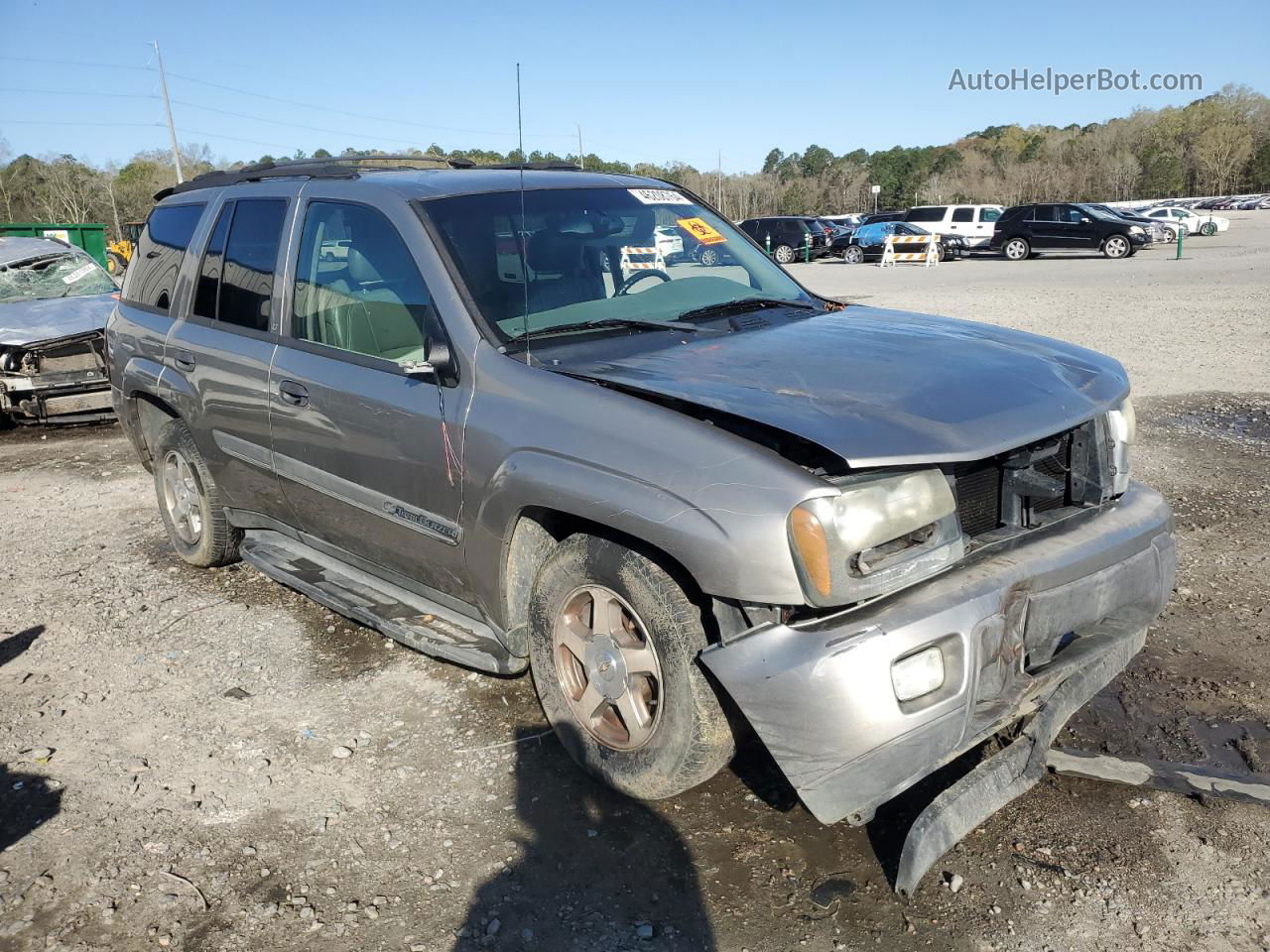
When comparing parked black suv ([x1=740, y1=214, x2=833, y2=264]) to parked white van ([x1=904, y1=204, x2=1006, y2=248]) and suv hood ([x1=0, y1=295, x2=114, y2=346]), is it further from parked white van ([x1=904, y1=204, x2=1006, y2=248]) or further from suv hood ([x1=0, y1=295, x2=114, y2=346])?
suv hood ([x1=0, y1=295, x2=114, y2=346])

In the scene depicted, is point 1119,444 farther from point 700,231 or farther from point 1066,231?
point 1066,231

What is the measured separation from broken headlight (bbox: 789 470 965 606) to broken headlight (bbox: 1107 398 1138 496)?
771mm

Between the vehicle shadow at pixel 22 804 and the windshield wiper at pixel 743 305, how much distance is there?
273 cm

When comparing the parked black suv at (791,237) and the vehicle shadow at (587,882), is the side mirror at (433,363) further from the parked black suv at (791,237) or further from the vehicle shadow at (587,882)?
the parked black suv at (791,237)

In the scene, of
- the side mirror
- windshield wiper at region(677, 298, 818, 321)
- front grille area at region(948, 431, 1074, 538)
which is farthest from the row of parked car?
front grille area at region(948, 431, 1074, 538)

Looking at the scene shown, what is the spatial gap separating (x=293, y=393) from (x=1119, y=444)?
3026 millimetres

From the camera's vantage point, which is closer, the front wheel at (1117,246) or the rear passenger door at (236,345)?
the rear passenger door at (236,345)

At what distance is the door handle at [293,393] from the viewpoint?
3979 mm

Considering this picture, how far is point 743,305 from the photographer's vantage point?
400 centimetres

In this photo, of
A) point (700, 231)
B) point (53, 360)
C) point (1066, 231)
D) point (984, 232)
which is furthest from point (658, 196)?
point (984, 232)

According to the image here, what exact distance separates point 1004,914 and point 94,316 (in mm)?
9783

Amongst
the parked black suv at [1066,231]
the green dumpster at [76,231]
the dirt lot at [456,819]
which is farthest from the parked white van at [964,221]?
the dirt lot at [456,819]

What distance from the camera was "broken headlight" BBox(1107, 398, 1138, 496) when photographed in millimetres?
3182

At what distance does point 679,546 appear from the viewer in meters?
2.67
